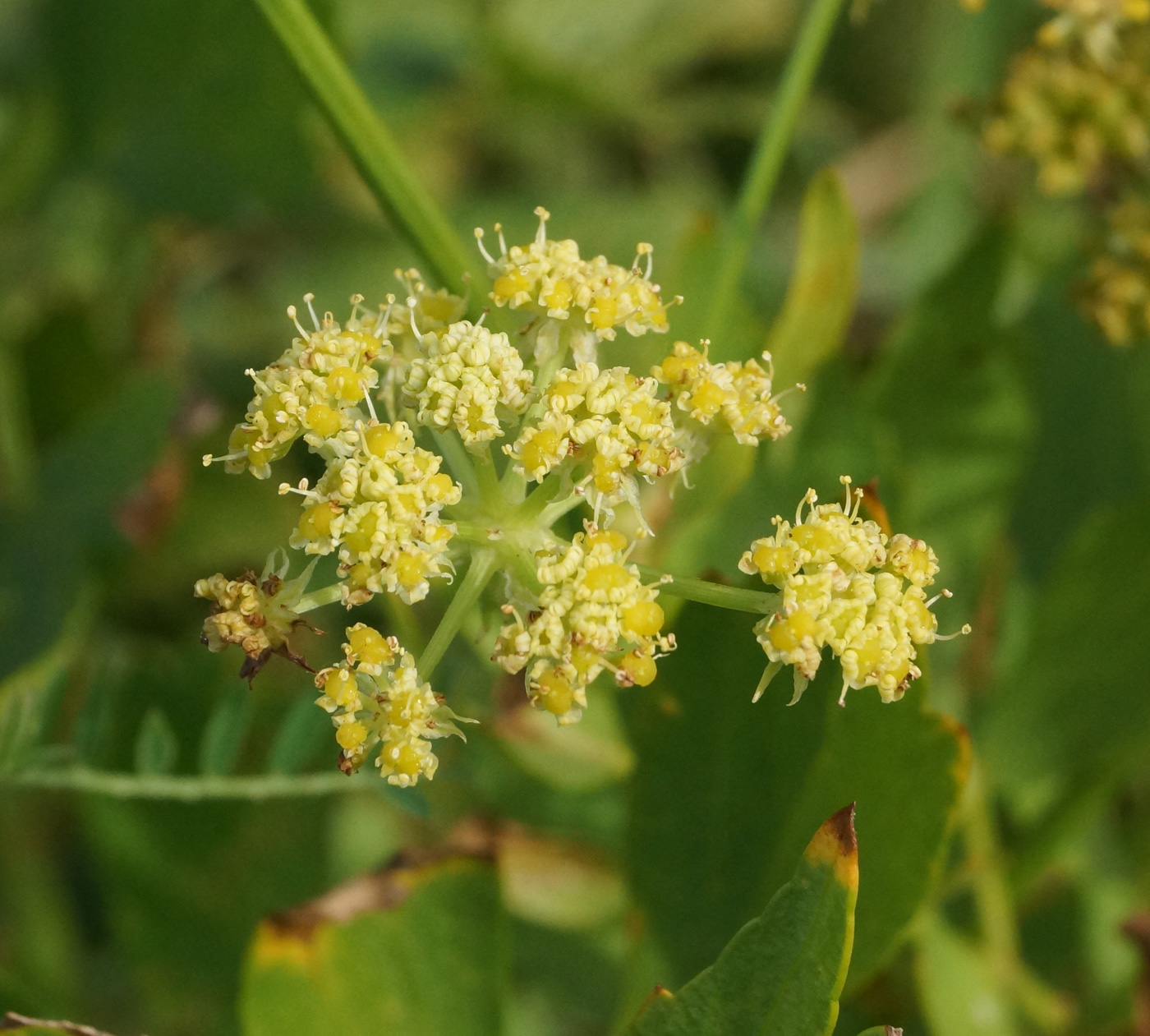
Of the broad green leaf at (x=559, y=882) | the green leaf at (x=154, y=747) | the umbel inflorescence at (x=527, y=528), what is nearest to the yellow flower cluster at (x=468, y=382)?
the umbel inflorescence at (x=527, y=528)

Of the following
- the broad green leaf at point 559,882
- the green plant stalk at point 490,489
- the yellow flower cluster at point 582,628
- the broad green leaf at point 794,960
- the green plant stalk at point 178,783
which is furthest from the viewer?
the broad green leaf at point 559,882

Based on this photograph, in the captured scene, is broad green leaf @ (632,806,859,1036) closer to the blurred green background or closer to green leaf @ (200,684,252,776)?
the blurred green background

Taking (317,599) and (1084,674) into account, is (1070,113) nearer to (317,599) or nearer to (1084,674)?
(1084,674)

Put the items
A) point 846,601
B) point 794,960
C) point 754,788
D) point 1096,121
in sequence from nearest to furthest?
point 794,960
point 846,601
point 754,788
point 1096,121

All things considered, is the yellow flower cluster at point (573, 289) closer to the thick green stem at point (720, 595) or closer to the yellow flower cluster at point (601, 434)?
the yellow flower cluster at point (601, 434)

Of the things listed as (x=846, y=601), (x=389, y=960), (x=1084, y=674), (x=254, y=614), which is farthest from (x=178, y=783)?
(x=1084, y=674)

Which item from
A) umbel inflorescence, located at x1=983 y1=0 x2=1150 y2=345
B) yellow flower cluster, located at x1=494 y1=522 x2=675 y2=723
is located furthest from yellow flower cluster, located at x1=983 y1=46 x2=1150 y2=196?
yellow flower cluster, located at x1=494 y1=522 x2=675 y2=723
